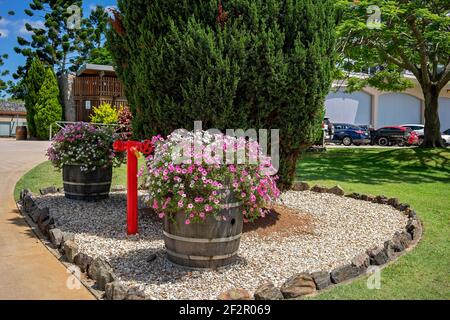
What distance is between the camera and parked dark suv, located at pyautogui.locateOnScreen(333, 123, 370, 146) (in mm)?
29109

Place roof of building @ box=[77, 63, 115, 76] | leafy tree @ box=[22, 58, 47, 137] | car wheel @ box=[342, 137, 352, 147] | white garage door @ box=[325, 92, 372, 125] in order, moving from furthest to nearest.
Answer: white garage door @ box=[325, 92, 372, 125], car wheel @ box=[342, 137, 352, 147], leafy tree @ box=[22, 58, 47, 137], roof of building @ box=[77, 63, 115, 76]

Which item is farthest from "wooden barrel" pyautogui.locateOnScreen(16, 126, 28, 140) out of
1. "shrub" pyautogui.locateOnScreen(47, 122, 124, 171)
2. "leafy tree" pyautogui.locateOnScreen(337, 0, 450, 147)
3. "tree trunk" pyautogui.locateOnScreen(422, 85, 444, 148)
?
"tree trunk" pyautogui.locateOnScreen(422, 85, 444, 148)

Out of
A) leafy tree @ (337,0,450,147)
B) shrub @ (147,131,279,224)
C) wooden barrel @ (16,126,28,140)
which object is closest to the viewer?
shrub @ (147,131,279,224)

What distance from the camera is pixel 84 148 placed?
7.06 m

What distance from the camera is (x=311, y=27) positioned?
18.0 feet

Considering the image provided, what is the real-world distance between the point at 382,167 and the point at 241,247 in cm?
1142

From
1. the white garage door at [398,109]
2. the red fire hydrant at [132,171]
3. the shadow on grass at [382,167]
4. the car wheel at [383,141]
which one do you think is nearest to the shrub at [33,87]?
the shadow on grass at [382,167]

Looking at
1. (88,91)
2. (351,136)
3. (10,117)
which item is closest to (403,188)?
(88,91)

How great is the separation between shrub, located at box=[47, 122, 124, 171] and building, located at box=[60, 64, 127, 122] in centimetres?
1754

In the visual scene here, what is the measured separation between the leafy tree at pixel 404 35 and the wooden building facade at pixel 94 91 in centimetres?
1382

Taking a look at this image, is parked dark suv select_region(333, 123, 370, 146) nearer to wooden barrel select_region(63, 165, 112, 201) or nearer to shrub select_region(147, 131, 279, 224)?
wooden barrel select_region(63, 165, 112, 201)

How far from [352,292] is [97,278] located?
220 centimetres

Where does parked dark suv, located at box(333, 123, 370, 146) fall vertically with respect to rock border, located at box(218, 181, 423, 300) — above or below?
above

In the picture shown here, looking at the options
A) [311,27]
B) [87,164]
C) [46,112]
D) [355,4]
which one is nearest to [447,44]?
[355,4]
